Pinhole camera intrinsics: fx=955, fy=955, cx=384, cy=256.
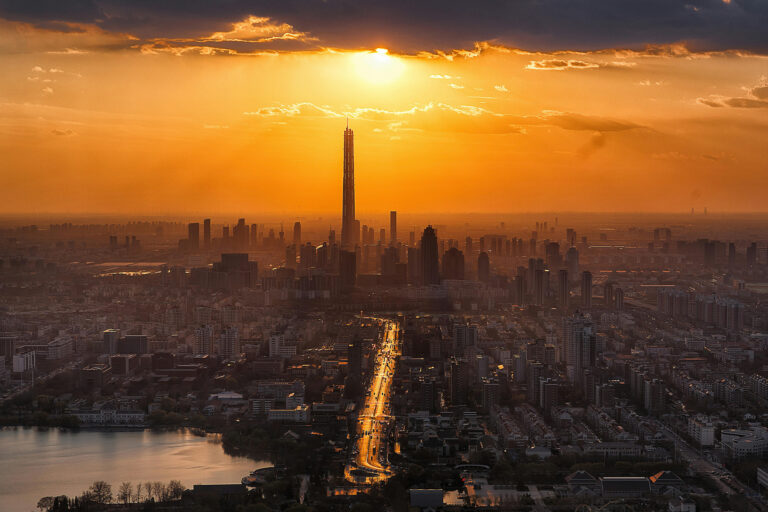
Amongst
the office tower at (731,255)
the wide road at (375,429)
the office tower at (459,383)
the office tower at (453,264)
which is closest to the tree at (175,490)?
the wide road at (375,429)

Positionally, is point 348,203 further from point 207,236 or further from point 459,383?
point 459,383

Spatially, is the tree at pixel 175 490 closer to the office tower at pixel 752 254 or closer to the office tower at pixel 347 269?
the office tower at pixel 347 269

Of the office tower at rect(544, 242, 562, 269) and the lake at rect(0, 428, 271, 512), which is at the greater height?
the office tower at rect(544, 242, 562, 269)

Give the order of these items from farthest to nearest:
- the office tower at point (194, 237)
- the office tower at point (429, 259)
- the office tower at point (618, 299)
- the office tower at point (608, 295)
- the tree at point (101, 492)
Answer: the office tower at point (194, 237), the office tower at point (429, 259), the office tower at point (608, 295), the office tower at point (618, 299), the tree at point (101, 492)

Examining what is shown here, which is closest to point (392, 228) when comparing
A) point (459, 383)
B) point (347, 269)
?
point (347, 269)

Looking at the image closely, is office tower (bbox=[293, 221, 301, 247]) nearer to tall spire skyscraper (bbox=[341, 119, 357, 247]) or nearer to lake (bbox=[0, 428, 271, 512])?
tall spire skyscraper (bbox=[341, 119, 357, 247])

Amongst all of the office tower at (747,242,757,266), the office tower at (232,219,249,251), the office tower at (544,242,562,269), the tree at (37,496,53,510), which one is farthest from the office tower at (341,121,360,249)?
the tree at (37,496,53,510)
